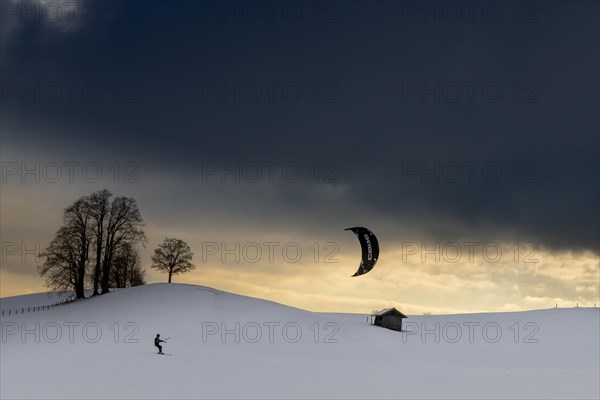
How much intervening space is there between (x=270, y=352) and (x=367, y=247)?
11207 mm

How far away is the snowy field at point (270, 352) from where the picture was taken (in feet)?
89.4

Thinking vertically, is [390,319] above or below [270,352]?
above

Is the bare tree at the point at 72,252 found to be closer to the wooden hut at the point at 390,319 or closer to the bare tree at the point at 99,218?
the bare tree at the point at 99,218

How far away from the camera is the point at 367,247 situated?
162ft

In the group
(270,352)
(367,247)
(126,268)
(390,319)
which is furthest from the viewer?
(126,268)

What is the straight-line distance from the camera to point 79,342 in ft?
146

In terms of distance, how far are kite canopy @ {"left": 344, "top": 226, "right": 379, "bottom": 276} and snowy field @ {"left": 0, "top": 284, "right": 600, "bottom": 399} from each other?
6.53 m

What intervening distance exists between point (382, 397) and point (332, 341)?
25.2 meters

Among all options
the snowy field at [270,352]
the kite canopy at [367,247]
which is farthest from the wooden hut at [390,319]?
the kite canopy at [367,247]

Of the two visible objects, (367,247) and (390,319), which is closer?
(367,247)

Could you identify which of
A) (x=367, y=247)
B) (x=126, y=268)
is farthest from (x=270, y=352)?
(x=126, y=268)

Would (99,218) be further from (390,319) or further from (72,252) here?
(390,319)

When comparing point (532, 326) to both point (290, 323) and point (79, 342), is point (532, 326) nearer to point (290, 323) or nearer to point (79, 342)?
point (290, 323)

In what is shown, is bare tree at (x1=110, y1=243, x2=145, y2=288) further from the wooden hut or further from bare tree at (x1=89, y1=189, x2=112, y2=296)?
the wooden hut
